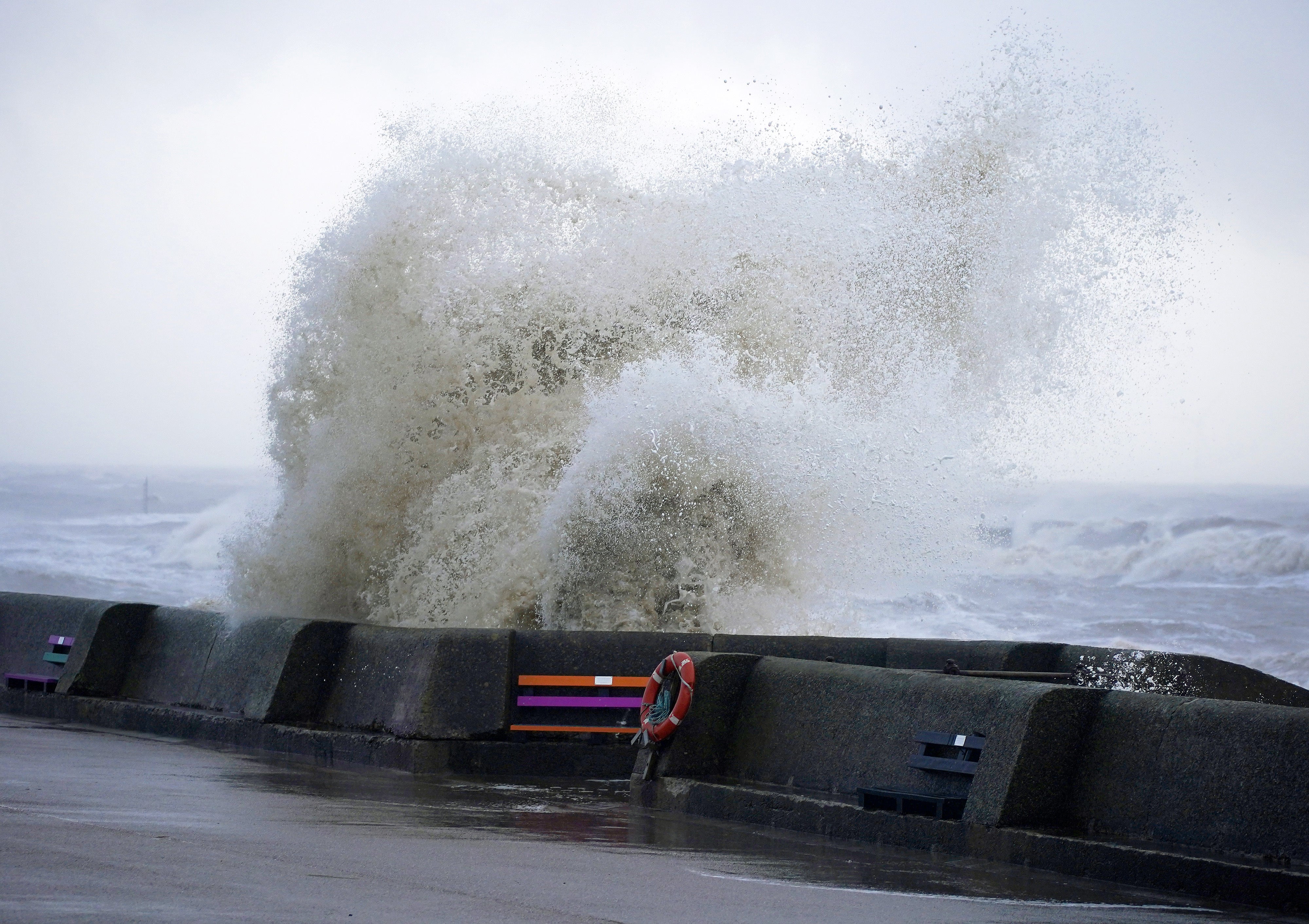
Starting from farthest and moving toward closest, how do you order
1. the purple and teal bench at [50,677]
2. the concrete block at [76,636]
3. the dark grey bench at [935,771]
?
the purple and teal bench at [50,677]
the concrete block at [76,636]
the dark grey bench at [935,771]

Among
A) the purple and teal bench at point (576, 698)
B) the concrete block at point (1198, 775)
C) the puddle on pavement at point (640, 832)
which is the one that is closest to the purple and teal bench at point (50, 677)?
the puddle on pavement at point (640, 832)

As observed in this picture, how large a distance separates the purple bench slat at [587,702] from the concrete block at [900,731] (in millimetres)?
1208

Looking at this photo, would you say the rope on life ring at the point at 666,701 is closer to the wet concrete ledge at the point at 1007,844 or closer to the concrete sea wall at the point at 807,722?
the concrete sea wall at the point at 807,722

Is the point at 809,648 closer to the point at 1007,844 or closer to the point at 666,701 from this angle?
the point at 666,701

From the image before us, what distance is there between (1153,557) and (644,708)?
101 ft

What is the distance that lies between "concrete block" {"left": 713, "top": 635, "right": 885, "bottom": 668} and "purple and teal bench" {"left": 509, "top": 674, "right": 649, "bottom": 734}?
0.56 meters

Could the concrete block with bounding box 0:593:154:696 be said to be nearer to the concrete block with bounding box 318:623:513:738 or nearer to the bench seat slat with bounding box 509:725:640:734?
the concrete block with bounding box 318:623:513:738

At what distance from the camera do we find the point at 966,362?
1435 centimetres

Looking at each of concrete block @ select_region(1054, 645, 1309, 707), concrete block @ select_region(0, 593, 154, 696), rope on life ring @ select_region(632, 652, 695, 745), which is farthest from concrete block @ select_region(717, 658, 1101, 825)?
concrete block @ select_region(0, 593, 154, 696)

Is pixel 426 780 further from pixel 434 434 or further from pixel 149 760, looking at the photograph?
pixel 434 434

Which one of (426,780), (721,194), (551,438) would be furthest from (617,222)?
(426,780)

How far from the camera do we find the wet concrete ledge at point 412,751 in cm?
895

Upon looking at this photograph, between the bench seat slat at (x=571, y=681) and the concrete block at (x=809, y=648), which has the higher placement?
the concrete block at (x=809, y=648)

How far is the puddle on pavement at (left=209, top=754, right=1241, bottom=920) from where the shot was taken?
5.82 m
